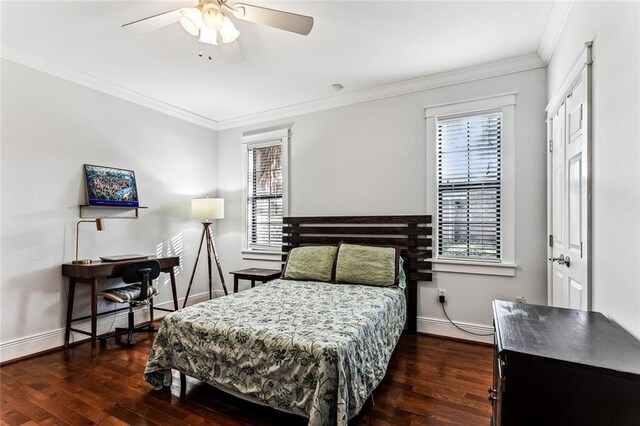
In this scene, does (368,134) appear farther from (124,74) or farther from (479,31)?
(124,74)

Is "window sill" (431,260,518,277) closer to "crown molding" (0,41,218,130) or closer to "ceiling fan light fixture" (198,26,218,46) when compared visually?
"ceiling fan light fixture" (198,26,218,46)

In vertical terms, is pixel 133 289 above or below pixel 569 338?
below

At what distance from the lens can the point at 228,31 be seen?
2062mm

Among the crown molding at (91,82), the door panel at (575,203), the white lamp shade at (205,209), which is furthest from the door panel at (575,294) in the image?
the crown molding at (91,82)

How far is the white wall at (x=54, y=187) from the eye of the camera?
2779mm

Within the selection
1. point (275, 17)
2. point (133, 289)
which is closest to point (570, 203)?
point (275, 17)

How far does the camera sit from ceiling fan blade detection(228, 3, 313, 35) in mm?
1889

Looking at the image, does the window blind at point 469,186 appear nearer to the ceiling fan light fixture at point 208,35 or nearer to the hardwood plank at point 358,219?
the hardwood plank at point 358,219

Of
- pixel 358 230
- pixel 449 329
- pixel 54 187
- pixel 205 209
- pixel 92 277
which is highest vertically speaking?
pixel 54 187

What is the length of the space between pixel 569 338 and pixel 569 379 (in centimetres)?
25

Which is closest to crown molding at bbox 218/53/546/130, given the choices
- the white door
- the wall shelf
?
the white door

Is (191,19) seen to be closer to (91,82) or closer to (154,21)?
(154,21)

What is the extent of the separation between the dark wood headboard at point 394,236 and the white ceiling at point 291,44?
1.49 m

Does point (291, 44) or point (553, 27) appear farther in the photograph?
point (291, 44)
